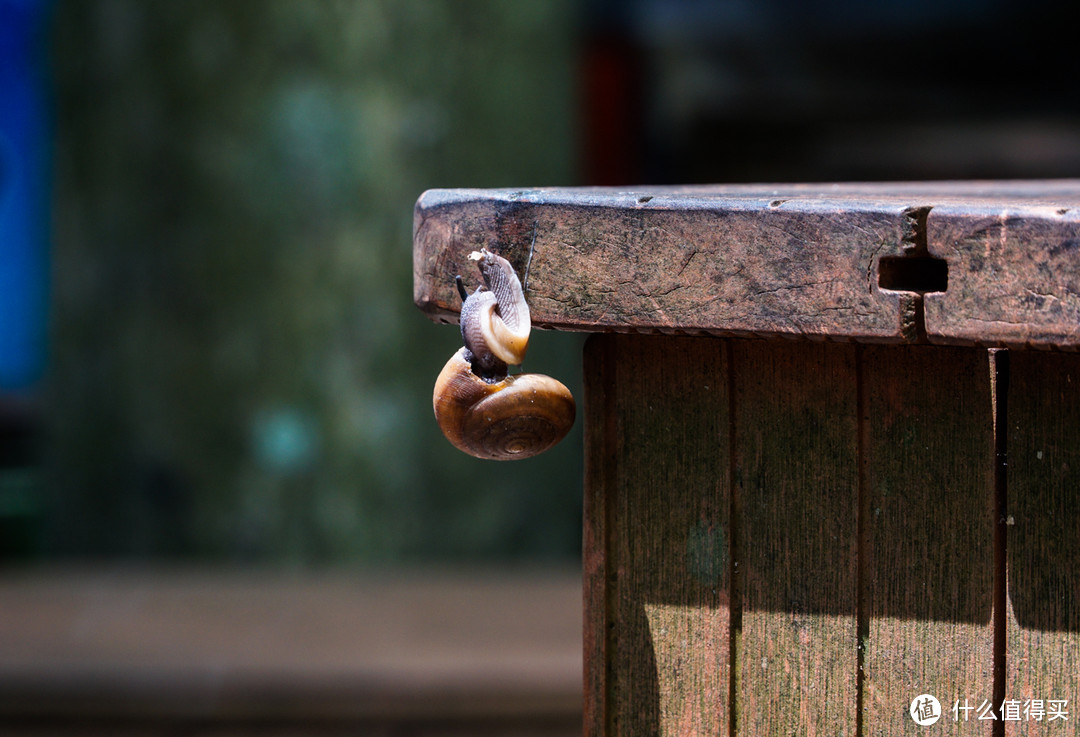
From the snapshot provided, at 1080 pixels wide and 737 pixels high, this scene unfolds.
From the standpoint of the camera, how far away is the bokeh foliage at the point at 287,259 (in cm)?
342

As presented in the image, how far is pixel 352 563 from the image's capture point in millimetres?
3545

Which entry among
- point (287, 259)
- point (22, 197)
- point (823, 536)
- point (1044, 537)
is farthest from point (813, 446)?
point (22, 197)

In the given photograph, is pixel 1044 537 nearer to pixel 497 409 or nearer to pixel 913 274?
pixel 913 274

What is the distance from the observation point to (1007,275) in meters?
0.78

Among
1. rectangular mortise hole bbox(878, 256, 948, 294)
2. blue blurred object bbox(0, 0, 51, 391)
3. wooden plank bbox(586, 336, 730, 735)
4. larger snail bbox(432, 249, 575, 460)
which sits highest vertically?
blue blurred object bbox(0, 0, 51, 391)

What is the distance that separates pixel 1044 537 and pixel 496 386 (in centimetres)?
41

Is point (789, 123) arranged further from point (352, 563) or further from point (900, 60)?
point (352, 563)

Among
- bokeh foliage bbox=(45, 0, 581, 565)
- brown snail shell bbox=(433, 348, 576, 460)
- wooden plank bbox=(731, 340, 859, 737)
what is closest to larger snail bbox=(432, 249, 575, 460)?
brown snail shell bbox=(433, 348, 576, 460)

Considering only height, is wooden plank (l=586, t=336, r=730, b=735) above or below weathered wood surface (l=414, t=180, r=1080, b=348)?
below

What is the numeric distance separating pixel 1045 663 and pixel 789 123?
7.22 metres

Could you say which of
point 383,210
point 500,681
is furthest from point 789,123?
point 500,681

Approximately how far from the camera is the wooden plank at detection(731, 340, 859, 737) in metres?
0.91

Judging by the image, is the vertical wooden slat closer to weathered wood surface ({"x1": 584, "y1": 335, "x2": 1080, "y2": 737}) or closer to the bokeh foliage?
weathered wood surface ({"x1": 584, "y1": 335, "x2": 1080, "y2": 737})

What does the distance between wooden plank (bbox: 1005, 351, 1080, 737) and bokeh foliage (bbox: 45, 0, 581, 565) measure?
270 cm
